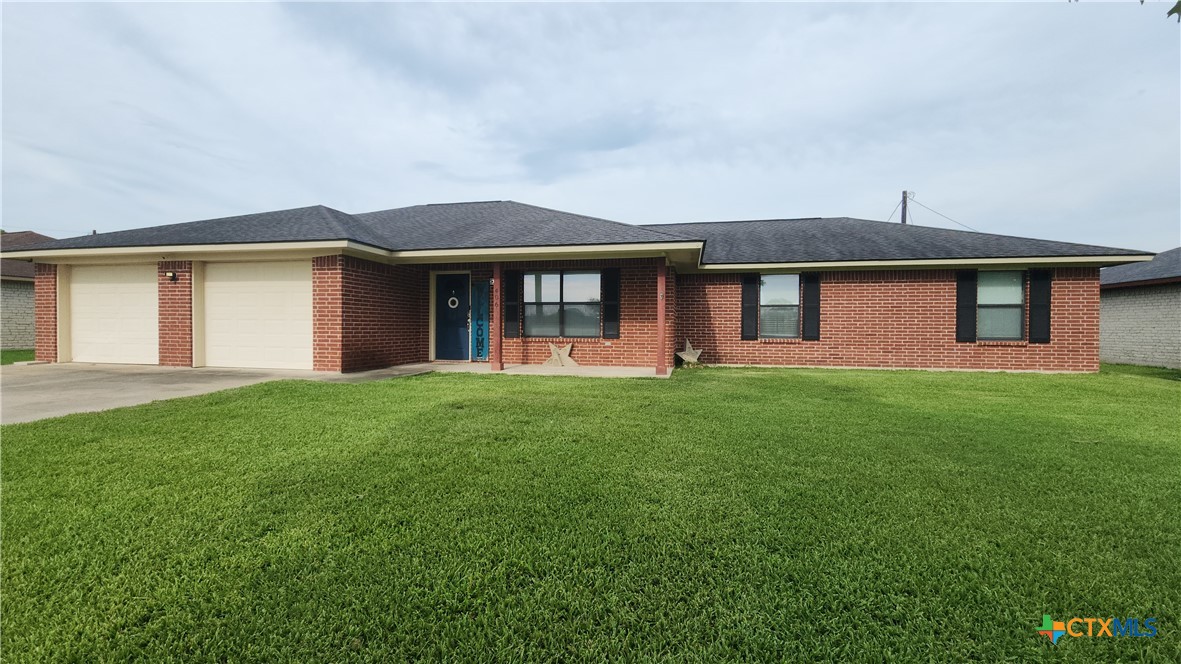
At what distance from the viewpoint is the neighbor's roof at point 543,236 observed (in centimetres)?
1015

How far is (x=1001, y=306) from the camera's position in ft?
37.3

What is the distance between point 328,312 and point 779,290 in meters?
10.8

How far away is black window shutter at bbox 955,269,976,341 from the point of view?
37.4ft

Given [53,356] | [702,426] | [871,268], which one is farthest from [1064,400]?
[53,356]

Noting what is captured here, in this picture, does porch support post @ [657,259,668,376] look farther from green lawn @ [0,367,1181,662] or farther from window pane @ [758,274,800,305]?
green lawn @ [0,367,1181,662]

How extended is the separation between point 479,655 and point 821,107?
16563 millimetres

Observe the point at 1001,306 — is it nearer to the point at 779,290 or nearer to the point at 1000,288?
the point at 1000,288

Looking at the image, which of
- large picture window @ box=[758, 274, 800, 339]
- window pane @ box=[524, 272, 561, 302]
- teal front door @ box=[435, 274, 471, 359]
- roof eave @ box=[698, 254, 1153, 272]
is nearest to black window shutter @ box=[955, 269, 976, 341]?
roof eave @ box=[698, 254, 1153, 272]

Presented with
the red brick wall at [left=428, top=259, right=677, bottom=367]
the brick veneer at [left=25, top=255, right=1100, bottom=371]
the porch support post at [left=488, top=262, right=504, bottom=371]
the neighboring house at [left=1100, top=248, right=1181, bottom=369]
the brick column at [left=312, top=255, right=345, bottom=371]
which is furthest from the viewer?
the neighboring house at [left=1100, top=248, right=1181, bottom=369]

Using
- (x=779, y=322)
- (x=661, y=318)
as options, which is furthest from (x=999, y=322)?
(x=661, y=318)

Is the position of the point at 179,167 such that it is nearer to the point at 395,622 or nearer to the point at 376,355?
the point at 376,355

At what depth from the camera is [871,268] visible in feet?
38.4

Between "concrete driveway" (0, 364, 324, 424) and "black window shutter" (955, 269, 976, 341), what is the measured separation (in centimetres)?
1450

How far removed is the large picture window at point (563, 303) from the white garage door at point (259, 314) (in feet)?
16.2
